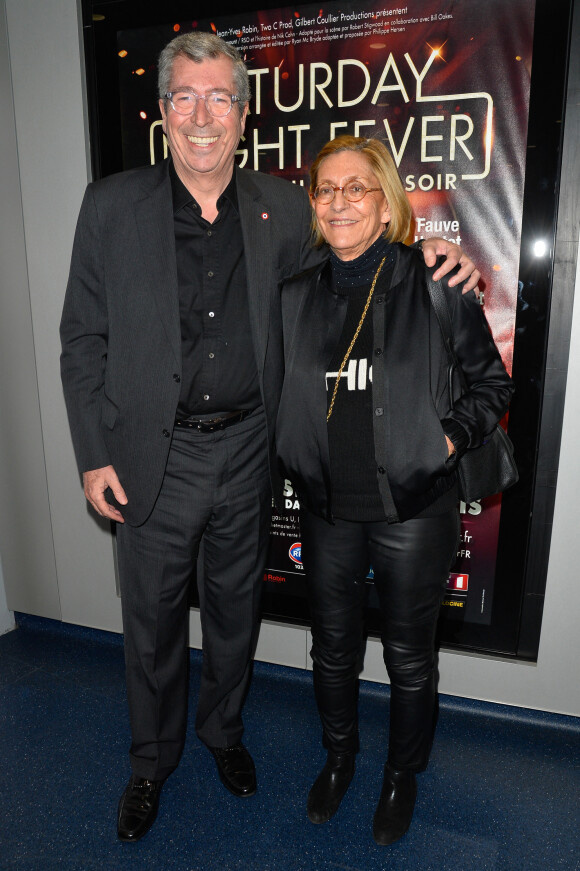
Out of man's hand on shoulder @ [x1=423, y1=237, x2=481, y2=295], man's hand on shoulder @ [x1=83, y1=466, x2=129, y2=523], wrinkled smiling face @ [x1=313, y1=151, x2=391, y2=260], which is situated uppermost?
wrinkled smiling face @ [x1=313, y1=151, x2=391, y2=260]

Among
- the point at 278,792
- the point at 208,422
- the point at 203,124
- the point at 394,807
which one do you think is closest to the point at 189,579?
the point at 208,422

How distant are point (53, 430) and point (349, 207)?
1764 mm

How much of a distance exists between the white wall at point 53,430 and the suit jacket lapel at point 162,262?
3.27ft

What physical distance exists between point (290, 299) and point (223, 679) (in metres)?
1.18

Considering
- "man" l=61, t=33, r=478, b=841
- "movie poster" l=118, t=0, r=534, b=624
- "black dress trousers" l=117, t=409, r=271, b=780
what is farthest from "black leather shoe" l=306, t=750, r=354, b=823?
"movie poster" l=118, t=0, r=534, b=624

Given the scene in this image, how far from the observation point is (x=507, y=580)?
7.45 ft

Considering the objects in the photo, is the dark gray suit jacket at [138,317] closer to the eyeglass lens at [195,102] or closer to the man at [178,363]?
the man at [178,363]

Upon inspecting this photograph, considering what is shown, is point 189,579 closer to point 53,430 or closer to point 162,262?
point 162,262

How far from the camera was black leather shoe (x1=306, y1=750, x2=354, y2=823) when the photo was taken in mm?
1861

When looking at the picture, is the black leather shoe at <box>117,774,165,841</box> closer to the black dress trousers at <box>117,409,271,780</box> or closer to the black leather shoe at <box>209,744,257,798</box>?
the black dress trousers at <box>117,409,271,780</box>

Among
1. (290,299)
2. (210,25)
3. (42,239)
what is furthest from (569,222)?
(42,239)

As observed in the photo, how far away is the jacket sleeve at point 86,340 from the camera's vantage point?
1674 mm

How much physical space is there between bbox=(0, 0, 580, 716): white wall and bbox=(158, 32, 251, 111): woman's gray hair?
3.17 feet

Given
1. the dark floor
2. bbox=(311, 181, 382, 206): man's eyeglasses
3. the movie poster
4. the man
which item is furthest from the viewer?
the movie poster
